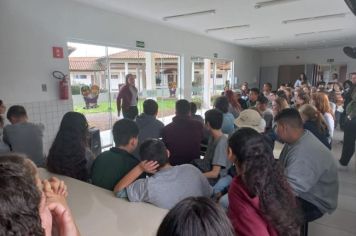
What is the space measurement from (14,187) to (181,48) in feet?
21.9

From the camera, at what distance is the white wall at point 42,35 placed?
349 centimetres

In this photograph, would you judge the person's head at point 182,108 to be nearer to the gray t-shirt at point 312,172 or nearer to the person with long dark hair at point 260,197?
the gray t-shirt at point 312,172

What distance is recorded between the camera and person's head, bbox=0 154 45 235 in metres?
0.54

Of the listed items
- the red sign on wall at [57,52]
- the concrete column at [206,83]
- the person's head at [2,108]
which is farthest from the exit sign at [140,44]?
the concrete column at [206,83]

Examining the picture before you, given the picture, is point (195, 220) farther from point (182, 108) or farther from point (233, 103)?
point (233, 103)

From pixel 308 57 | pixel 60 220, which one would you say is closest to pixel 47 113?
pixel 60 220

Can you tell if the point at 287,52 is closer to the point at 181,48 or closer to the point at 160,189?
the point at 181,48

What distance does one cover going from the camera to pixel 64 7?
411 centimetres

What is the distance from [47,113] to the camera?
4039 millimetres

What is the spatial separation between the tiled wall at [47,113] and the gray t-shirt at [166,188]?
9.88 feet

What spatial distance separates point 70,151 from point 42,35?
8.84 feet

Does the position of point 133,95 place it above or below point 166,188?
above

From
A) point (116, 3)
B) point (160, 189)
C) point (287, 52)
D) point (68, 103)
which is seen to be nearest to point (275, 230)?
point (160, 189)

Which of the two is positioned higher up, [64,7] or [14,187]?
[64,7]
